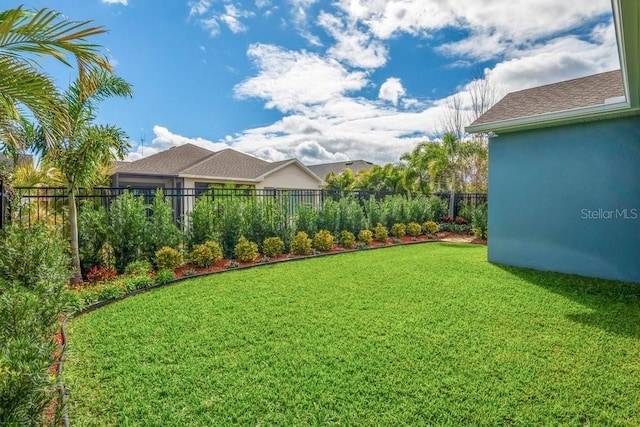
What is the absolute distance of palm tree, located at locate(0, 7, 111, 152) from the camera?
133 inches

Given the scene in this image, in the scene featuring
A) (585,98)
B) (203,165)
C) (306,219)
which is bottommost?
(306,219)

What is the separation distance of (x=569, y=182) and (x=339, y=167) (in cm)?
2918

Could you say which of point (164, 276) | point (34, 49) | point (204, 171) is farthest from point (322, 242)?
point (204, 171)

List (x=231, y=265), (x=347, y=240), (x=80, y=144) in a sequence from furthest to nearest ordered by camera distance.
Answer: (x=347, y=240) < (x=231, y=265) < (x=80, y=144)

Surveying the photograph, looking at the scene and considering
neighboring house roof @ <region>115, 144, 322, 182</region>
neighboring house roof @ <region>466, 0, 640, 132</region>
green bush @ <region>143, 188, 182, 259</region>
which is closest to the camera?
neighboring house roof @ <region>466, 0, 640, 132</region>

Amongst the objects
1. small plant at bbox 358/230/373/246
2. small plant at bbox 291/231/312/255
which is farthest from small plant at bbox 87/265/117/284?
small plant at bbox 358/230/373/246

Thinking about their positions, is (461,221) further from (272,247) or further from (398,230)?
(272,247)

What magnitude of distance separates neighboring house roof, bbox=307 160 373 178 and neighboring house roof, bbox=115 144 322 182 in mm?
13149

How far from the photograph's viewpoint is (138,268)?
21.0ft

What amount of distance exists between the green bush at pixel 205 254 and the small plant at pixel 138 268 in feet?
Answer: 3.17

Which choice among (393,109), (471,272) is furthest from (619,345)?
(393,109)

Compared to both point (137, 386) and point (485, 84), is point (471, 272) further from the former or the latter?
point (485, 84)

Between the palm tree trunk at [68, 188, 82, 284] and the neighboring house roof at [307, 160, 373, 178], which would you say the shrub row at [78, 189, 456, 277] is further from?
the neighboring house roof at [307, 160, 373, 178]

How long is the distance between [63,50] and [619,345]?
739 cm
